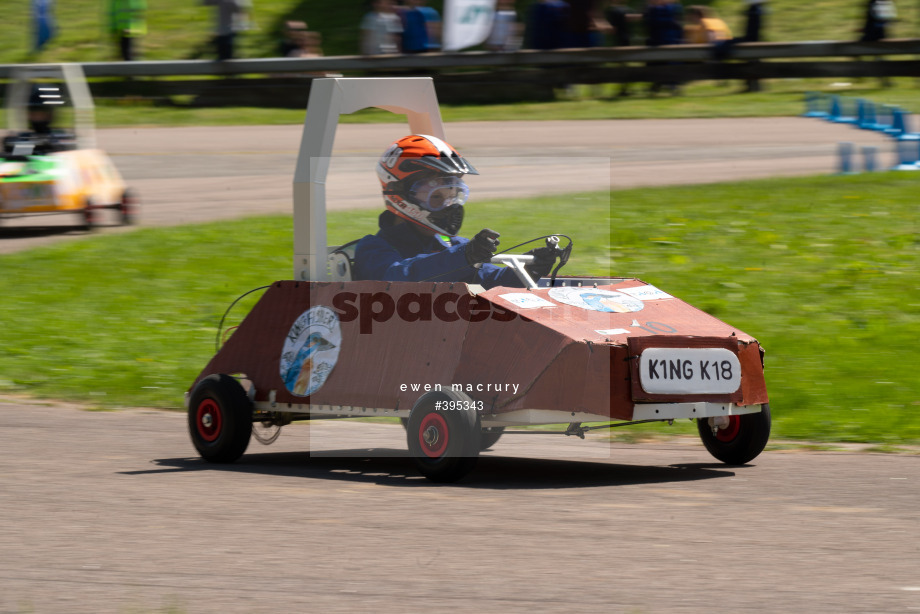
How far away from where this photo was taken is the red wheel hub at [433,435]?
7262 millimetres

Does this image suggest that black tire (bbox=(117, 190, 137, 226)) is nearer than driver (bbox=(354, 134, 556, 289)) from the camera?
No

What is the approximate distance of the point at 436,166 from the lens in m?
8.25

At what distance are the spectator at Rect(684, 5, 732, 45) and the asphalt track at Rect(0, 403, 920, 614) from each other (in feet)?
68.6

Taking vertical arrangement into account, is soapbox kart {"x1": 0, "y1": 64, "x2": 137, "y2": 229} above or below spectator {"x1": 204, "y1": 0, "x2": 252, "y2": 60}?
below

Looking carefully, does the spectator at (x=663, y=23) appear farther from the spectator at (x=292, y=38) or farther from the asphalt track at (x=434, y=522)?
the asphalt track at (x=434, y=522)

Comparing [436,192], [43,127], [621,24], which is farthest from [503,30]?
[436,192]

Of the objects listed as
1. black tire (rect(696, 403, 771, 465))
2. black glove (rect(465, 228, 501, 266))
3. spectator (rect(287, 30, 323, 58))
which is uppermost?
spectator (rect(287, 30, 323, 58))

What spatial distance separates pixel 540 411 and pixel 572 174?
259 cm

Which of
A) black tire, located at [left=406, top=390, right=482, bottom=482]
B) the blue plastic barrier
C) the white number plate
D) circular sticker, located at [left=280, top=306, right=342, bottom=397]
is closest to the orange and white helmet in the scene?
circular sticker, located at [left=280, top=306, right=342, bottom=397]

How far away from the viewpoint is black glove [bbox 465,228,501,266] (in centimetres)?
778

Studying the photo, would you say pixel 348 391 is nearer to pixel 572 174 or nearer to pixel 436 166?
pixel 436 166

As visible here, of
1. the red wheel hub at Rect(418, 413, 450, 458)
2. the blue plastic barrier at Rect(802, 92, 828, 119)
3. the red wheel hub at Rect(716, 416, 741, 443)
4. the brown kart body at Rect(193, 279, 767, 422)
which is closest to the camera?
the brown kart body at Rect(193, 279, 767, 422)

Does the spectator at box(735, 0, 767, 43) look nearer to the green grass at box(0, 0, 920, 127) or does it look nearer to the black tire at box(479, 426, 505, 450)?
the green grass at box(0, 0, 920, 127)

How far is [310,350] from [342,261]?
1.88 feet
